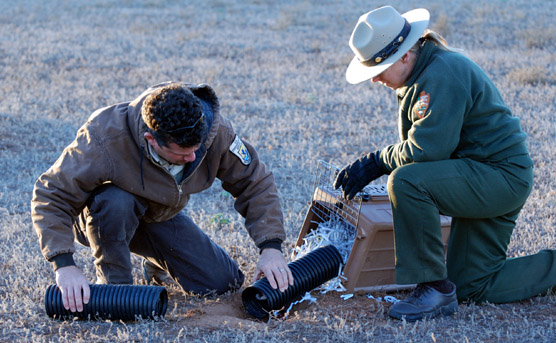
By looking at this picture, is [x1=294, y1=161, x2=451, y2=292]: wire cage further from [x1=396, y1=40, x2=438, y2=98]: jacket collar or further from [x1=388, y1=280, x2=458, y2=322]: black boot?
[x1=396, y1=40, x2=438, y2=98]: jacket collar

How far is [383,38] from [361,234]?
1212mm

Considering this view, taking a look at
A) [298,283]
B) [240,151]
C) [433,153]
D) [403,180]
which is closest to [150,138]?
[240,151]

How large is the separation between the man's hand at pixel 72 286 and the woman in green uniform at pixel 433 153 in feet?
5.57

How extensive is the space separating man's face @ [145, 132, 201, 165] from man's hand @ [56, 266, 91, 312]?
80 cm

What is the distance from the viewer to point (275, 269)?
3.75 m

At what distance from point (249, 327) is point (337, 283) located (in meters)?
0.79

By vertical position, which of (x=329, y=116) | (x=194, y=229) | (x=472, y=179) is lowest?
(x=329, y=116)

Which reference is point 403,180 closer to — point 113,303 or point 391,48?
point 391,48

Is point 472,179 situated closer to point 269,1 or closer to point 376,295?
point 376,295

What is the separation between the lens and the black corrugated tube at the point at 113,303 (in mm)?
3633

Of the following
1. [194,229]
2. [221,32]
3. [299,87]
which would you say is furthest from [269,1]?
[194,229]

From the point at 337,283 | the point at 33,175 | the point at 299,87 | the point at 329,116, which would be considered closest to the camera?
the point at 337,283

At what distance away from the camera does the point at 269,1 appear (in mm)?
22531

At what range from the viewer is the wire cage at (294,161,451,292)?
3996mm
